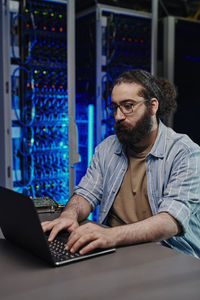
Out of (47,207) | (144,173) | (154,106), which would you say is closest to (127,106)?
(154,106)

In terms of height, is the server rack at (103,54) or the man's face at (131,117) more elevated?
the server rack at (103,54)

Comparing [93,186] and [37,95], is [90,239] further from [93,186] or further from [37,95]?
[37,95]

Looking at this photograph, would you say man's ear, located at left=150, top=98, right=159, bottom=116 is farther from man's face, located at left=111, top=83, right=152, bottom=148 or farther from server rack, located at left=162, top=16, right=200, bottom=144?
server rack, located at left=162, top=16, right=200, bottom=144

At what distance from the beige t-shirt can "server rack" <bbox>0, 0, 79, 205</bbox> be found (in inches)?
48.5

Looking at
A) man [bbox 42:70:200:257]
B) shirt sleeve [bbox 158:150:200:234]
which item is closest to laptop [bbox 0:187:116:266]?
man [bbox 42:70:200:257]

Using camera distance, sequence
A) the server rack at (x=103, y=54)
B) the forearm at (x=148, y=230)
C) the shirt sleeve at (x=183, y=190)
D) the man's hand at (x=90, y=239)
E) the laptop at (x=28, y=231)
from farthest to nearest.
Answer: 1. the server rack at (x=103, y=54)
2. the shirt sleeve at (x=183, y=190)
3. the forearm at (x=148, y=230)
4. the man's hand at (x=90, y=239)
5. the laptop at (x=28, y=231)

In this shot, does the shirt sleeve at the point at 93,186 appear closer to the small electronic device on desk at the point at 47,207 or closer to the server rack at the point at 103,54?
the small electronic device on desk at the point at 47,207

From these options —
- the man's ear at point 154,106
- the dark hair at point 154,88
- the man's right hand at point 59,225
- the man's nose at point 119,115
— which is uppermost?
the dark hair at point 154,88

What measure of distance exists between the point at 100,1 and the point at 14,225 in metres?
2.70

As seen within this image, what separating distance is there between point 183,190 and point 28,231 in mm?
708

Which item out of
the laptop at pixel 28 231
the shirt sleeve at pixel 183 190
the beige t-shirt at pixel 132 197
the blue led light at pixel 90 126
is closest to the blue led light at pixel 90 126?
the blue led light at pixel 90 126

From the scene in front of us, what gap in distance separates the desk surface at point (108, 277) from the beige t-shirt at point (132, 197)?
1.71 ft

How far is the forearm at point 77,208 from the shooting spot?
5.39ft

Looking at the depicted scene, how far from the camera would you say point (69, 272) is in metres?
1.09
